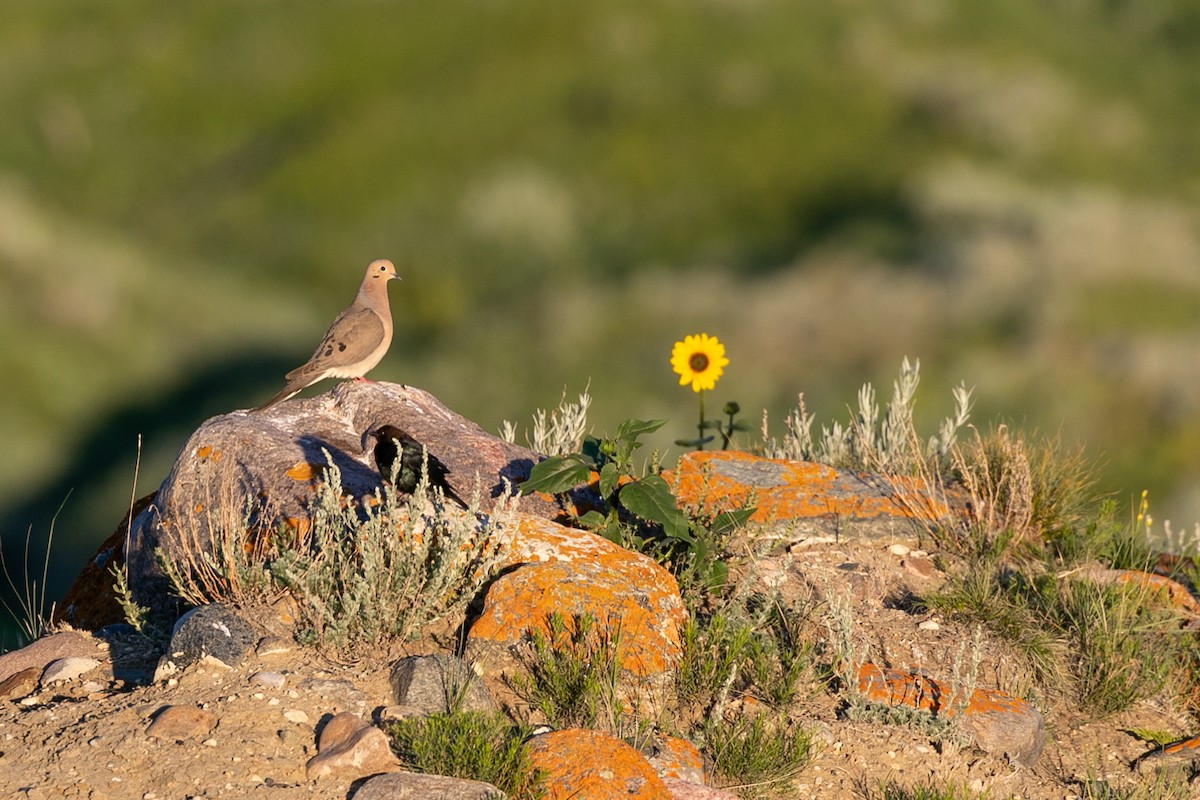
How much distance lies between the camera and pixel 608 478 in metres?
6.13

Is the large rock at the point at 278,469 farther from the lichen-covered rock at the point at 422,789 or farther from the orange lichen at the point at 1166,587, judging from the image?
the orange lichen at the point at 1166,587

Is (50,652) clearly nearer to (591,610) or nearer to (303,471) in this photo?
(303,471)

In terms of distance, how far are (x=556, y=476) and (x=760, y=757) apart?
1.54 metres

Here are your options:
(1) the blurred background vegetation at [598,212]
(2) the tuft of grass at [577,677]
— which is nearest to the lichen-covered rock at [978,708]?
(2) the tuft of grass at [577,677]

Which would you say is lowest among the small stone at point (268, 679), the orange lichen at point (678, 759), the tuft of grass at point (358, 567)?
the orange lichen at point (678, 759)

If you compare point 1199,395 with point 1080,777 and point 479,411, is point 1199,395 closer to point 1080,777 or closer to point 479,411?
point 479,411

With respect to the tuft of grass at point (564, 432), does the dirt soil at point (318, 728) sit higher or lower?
lower

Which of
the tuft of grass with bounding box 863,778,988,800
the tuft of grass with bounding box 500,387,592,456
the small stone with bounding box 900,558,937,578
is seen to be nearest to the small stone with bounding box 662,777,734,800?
the tuft of grass with bounding box 863,778,988,800

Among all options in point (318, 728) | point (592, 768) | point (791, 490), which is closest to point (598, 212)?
point (791, 490)

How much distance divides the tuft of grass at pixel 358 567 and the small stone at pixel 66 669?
1.63 feet

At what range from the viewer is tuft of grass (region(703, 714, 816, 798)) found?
5.16 m

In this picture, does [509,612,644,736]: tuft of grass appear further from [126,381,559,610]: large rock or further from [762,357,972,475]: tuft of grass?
[762,357,972,475]: tuft of grass

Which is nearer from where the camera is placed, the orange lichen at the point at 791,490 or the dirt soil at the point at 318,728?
the dirt soil at the point at 318,728

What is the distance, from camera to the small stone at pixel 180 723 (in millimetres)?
4820
